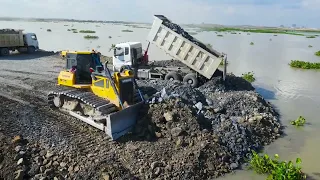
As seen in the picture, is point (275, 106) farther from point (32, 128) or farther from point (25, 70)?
point (25, 70)

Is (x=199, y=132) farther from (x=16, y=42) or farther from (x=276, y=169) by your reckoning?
(x=16, y=42)

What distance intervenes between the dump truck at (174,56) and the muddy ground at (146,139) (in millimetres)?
2598

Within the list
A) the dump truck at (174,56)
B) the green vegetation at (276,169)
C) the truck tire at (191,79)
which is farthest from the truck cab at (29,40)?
the green vegetation at (276,169)

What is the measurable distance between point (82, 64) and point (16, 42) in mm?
16133

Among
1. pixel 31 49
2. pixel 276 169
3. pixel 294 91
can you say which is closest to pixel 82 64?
pixel 276 169

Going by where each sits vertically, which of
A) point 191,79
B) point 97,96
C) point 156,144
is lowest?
point 156,144

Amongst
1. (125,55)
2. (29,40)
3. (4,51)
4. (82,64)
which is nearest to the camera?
(82,64)

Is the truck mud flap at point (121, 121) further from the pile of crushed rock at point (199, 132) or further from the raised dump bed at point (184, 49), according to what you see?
the raised dump bed at point (184, 49)

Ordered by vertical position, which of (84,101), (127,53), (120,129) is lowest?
(120,129)

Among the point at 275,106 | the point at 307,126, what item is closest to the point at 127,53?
the point at 275,106

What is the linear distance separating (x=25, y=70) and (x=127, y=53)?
6429 millimetres

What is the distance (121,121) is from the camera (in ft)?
32.2

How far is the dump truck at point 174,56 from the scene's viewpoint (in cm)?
1538

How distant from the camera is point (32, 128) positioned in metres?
9.50
